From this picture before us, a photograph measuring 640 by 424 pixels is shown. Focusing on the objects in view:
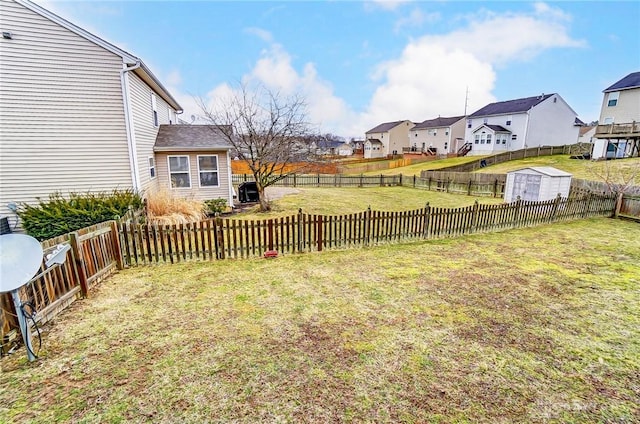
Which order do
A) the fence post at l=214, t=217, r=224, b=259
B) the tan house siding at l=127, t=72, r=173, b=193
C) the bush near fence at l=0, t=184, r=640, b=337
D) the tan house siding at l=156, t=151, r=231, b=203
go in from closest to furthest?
the bush near fence at l=0, t=184, r=640, b=337
the fence post at l=214, t=217, r=224, b=259
the tan house siding at l=127, t=72, r=173, b=193
the tan house siding at l=156, t=151, r=231, b=203

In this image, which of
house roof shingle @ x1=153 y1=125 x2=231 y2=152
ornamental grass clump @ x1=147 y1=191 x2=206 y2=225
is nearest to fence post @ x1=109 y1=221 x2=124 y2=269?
ornamental grass clump @ x1=147 y1=191 x2=206 y2=225

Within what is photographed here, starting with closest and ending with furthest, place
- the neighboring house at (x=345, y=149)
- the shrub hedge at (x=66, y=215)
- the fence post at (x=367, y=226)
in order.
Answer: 1. the fence post at (x=367, y=226)
2. the shrub hedge at (x=66, y=215)
3. the neighboring house at (x=345, y=149)

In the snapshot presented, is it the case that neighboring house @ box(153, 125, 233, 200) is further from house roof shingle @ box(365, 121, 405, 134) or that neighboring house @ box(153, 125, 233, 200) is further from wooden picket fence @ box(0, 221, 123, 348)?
house roof shingle @ box(365, 121, 405, 134)

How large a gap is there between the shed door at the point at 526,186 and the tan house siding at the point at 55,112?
59.2ft

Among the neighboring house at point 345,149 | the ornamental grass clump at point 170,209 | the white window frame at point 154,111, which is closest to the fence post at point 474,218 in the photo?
the ornamental grass clump at point 170,209

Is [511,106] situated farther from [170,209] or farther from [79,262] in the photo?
[79,262]

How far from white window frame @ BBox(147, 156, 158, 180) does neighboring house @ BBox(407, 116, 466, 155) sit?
4751cm

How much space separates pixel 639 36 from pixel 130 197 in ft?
131

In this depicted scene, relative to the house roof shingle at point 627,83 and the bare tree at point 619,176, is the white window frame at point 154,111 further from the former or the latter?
the house roof shingle at point 627,83

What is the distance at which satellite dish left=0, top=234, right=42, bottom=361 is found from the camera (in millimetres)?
3404

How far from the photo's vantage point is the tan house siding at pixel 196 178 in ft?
44.7

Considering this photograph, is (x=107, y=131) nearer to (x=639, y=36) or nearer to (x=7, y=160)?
(x=7, y=160)

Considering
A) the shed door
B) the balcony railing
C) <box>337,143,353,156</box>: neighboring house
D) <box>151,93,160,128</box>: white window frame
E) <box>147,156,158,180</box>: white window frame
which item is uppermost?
<box>337,143,353,156</box>: neighboring house

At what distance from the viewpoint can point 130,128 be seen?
10.6 m
